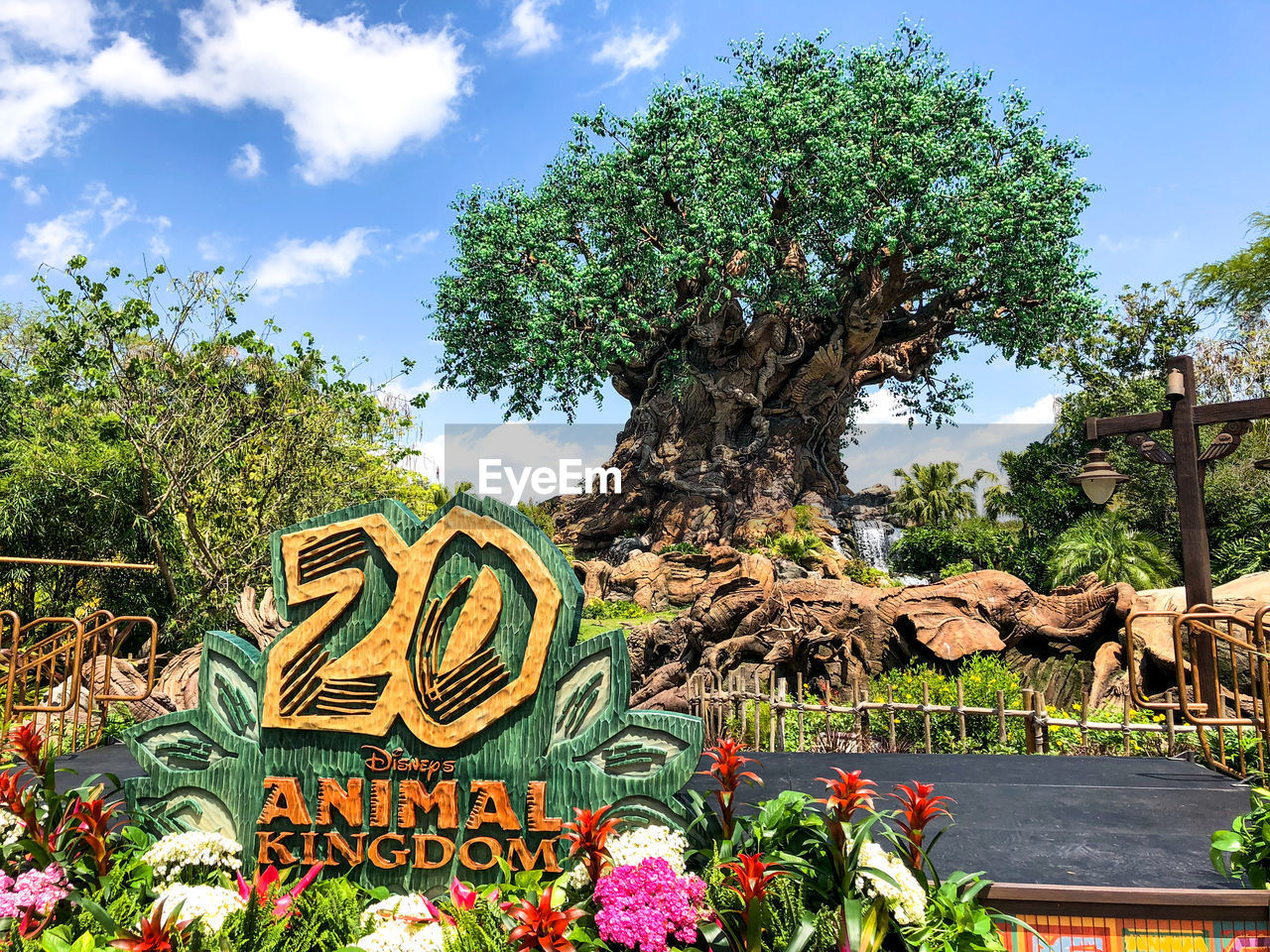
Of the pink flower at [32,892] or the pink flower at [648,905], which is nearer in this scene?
the pink flower at [648,905]

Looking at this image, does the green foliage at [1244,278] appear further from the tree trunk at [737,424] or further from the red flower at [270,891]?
the red flower at [270,891]

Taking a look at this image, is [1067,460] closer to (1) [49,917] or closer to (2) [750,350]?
(2) [750,350]

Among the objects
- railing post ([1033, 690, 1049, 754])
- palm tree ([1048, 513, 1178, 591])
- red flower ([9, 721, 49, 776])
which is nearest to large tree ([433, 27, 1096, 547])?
A: palm tree ([1048, 513, 1178, 591])

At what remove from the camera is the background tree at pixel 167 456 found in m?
10.6

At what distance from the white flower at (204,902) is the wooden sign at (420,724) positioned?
1.75 feet

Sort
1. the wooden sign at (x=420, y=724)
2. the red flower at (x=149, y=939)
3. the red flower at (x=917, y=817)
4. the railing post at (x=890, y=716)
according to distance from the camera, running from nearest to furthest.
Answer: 1. the red flower at (x=149, y=939)
2. the red flower at (x=917, y=817)
3. the wooden sign at (x=420, y=724)
4. the railing post at (x=890, y=716)

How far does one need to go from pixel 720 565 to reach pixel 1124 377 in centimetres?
1153

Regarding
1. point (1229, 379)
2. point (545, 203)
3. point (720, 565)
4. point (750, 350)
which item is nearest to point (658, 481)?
point (750, 350)

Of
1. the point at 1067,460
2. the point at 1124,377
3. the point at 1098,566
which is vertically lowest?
the point at 1098,566

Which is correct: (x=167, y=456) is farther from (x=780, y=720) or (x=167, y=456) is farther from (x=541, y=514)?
(x=541, y=514)

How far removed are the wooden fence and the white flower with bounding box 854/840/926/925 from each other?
3012 millimetres

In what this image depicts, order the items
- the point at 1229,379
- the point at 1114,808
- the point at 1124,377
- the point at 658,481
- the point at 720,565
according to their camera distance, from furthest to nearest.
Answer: the point at 658,481, the point at 1229,379, the point at 1124,377, the point at 720,565, the point at 1114,808

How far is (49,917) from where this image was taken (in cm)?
330

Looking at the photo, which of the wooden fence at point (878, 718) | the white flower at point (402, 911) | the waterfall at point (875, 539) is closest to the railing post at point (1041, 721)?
the wooden fence at point (878, 718)
